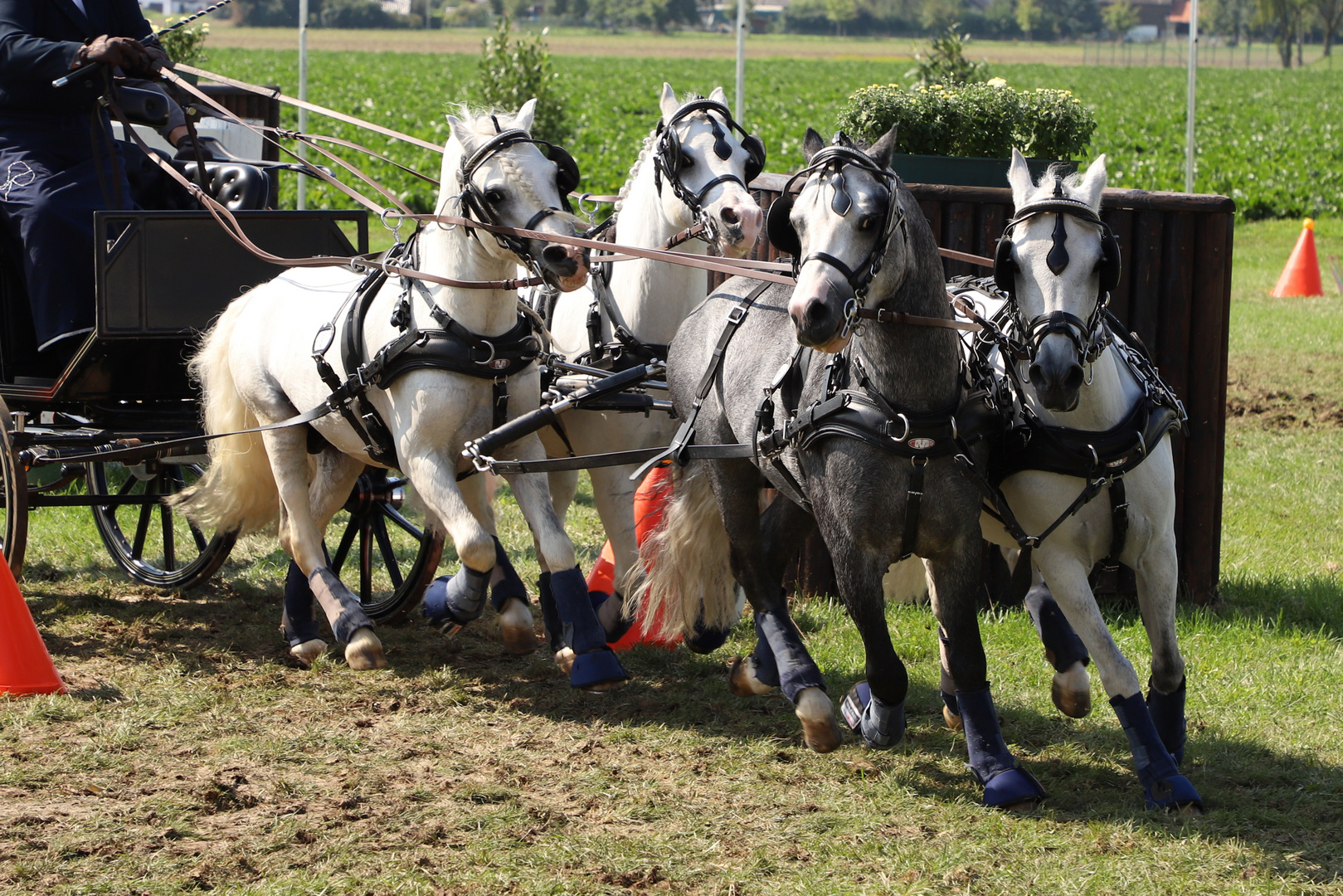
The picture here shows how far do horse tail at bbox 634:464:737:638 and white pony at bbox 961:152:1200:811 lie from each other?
1209 millimetres

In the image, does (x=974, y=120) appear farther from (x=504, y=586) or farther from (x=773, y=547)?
(x=504, y=586)

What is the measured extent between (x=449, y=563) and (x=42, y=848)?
3.78 metres

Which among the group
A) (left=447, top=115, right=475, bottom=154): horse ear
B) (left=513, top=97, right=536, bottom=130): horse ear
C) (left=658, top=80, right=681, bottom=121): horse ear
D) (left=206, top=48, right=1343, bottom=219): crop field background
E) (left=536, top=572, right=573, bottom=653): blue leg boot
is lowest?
(left=536, top=572, right=573, bottom=653): blue leg boot

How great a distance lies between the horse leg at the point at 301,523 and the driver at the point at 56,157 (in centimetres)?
102

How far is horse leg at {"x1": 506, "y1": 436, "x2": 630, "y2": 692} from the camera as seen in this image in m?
4.74

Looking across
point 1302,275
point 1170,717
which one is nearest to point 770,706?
point 1170,717

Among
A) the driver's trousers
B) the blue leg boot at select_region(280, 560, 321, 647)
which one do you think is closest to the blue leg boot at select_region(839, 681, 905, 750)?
the blue leg boot at select_region(280, 560, 321, 647)

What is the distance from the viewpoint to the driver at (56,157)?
5699 millimetres

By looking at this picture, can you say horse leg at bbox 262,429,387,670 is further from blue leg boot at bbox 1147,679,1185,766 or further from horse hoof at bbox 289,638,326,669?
blue leg boot at bbox 1147,679,1185,766

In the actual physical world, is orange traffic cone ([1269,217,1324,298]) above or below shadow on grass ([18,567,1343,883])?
above

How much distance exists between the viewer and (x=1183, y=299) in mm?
5938

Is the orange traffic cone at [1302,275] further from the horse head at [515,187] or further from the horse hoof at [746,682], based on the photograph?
the horse head at [515,187]

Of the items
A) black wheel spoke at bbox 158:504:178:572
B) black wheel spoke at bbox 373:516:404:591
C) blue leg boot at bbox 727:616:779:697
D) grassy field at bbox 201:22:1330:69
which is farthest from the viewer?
grassy field at bbox 201:22:1330:69

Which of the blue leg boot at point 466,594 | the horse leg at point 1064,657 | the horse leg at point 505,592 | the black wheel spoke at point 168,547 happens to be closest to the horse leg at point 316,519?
the horse leg at point 505,592
